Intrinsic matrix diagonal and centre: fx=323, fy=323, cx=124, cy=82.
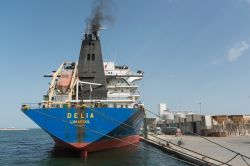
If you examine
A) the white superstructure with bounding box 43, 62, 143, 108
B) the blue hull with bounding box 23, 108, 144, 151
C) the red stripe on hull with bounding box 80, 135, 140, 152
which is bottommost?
the red stripe on hull with bounding box 80, 135, 140, 152

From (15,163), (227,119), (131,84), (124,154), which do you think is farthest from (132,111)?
(227,119)

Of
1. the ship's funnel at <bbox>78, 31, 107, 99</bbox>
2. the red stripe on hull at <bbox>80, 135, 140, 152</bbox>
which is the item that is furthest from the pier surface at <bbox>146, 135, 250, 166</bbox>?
the ship's funnel at <bbox>78, 31, 107, 99</bbox>

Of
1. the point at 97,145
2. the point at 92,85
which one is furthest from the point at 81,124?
the point at 92,85

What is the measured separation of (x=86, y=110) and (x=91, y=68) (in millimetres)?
7741

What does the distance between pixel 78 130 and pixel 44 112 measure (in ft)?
9.94

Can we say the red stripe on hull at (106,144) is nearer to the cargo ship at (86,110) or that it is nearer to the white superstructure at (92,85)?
the cargo ship at (86,110)

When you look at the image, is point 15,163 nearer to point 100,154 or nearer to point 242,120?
point 100,154

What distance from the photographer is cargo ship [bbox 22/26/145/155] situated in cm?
2389

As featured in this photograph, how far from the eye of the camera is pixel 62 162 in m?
22.6

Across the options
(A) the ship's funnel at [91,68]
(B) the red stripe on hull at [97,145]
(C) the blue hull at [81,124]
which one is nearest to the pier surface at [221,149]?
(B) the red stripe on hull at [97,145]

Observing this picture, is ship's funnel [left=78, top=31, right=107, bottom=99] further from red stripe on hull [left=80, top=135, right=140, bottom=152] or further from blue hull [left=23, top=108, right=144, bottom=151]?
red stripe on hull [left=80, top=135, right=140, bottom=152]

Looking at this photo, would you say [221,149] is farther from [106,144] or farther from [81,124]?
[81,124]

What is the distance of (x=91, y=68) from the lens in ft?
102

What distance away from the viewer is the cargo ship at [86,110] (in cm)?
2389
